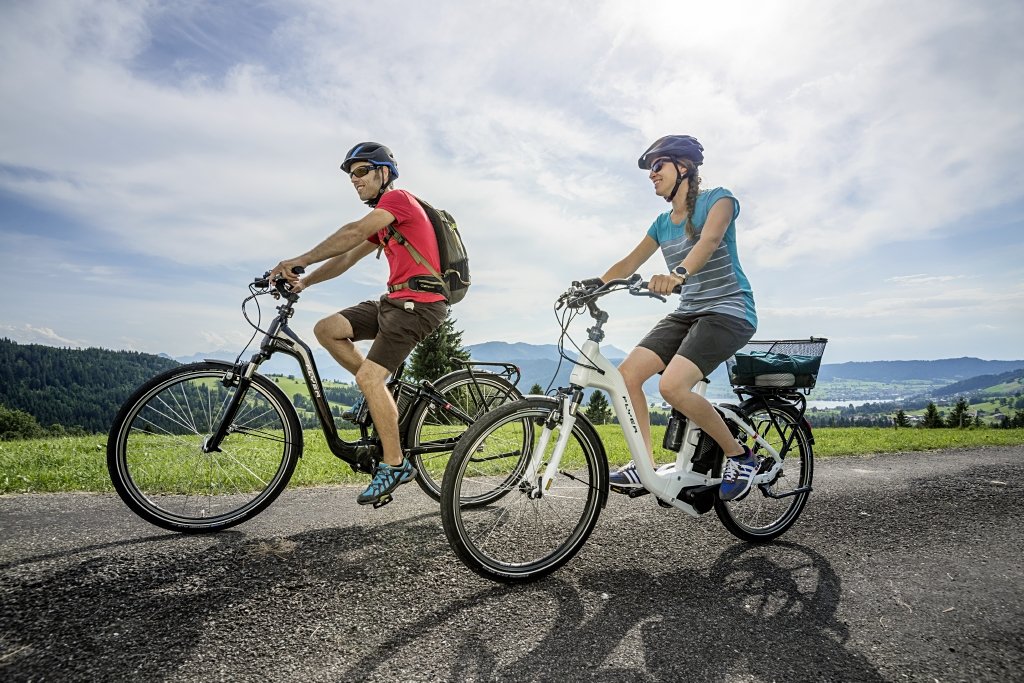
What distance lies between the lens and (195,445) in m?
4.61

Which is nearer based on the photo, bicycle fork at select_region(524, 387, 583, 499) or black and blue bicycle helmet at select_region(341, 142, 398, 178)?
bicycle fork at select_region(524, 387, 583, 499)

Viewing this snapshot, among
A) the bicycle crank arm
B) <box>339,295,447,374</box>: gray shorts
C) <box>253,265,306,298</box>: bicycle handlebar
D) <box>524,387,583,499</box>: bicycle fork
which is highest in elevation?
<box>253,265,306,298</box>: bicycle handlebar

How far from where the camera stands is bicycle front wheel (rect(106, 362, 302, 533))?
432 centimetres

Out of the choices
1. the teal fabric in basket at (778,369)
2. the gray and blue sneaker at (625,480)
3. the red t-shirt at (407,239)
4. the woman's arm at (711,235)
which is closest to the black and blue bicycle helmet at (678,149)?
the woman's arm at (711,235)

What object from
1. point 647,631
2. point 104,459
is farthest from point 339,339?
point 104,459

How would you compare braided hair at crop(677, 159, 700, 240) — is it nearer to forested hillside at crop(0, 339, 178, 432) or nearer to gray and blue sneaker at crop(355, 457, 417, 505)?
gray and blue sneaker at crop(355, 457, 417, 505)

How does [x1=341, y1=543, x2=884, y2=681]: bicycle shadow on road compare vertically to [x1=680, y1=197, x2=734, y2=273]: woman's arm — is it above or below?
below

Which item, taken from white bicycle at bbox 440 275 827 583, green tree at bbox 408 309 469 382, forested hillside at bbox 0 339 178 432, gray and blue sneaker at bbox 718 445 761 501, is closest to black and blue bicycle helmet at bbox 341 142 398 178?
white bicycle at bbox 440 275 827 583

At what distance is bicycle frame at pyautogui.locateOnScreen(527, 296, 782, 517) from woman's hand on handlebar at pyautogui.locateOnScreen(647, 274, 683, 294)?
16.9 inches

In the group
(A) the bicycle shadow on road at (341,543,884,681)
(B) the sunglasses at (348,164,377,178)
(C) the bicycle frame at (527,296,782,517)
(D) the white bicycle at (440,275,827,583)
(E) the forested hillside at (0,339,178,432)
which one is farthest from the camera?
(E) the forested hillside at (0,339,178,432)

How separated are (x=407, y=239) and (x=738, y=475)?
3107 mm

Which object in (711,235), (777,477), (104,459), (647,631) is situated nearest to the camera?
(647,631)

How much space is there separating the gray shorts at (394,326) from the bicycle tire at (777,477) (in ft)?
8.62

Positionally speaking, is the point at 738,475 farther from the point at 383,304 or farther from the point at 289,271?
the point at 289,271
